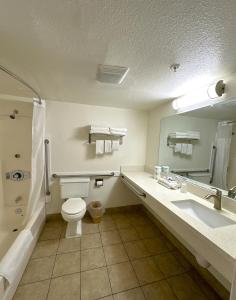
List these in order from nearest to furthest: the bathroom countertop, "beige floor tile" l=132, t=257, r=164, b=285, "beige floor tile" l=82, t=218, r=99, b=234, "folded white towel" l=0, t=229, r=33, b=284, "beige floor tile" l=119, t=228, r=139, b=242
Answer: the bathroom countertop
"folded white towel" l=0, t=229, r=33, b=284
"beige floor tile" l=132, t=257, r=164, b=285
"beige floor tile" l=119, t=228, r=139, b=242
"beige floor tile" l=82, t=218, r=99, b=234

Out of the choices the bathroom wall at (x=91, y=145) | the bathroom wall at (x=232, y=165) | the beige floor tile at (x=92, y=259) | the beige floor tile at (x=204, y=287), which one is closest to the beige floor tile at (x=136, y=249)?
the beige floor tile at (x=92, y=259)

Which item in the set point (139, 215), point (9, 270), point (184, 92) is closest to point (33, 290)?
point (9, 270)

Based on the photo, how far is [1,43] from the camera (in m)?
0.95

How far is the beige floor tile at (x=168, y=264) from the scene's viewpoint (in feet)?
5.02

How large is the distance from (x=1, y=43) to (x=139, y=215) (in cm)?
289

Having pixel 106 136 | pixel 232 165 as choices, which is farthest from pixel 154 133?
pixel 232 165

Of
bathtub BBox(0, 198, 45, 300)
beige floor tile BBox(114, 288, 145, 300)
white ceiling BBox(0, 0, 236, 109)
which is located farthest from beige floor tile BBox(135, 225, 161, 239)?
white ceiling BBox(0, 0, 236, 109)

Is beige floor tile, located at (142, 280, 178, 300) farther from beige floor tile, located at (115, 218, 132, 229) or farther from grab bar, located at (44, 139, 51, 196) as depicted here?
grab bar, located at (44, 139, 51, 196)

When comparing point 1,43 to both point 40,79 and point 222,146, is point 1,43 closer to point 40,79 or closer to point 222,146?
point 40,79

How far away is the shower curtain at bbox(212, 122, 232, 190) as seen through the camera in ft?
4.86

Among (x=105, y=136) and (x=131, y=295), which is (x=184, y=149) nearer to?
(x=105, y=136)

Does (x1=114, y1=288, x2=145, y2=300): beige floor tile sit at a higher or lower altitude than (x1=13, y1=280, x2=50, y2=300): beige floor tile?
higher

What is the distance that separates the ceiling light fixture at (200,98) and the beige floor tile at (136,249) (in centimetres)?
190

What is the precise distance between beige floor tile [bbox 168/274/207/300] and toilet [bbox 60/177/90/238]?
1286 mm
